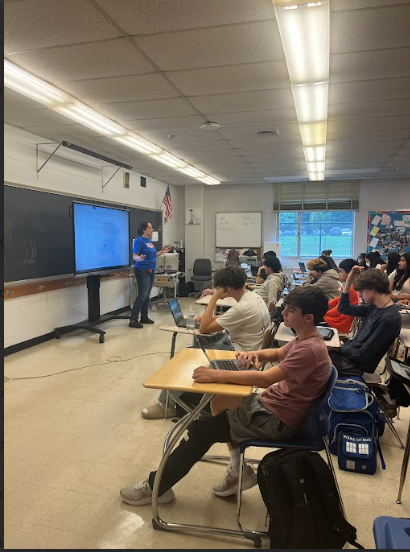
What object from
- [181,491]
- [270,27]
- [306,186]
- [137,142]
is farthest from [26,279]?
[306,186]

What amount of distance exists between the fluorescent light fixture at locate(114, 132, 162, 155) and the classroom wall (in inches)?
37.8

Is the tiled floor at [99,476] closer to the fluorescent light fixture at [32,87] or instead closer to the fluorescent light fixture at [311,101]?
the fluorescent light fixture at [32,87]

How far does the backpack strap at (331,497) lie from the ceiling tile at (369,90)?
301cm

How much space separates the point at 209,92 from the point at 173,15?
1214mm

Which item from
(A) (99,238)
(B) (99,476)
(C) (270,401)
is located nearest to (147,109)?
(A) (99,238)

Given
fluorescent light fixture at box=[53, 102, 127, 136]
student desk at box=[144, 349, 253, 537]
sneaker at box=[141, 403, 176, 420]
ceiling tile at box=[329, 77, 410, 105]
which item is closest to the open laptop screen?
sneaker at box=[141, 403, 176, 420]

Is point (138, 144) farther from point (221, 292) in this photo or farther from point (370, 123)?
point (221, 292)

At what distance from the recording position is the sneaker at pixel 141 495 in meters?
2.09

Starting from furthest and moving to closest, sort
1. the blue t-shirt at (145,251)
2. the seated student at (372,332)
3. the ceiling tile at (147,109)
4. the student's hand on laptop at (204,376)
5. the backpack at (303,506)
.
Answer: the blue t-shirt at (145,251), the ceiling tile at (147,109), the seated student at (372,332), the student's hand on laptop at (204,376), the backpack at (303,506)

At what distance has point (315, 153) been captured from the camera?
596cm

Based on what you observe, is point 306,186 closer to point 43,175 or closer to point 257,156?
point 257,156

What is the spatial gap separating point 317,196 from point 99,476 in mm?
8241

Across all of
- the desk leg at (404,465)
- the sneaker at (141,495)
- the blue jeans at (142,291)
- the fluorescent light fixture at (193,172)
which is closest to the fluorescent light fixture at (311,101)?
the desk leg at (404,465)

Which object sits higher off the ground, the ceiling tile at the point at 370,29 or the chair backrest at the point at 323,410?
the ceiling tile at the point at 370,29
